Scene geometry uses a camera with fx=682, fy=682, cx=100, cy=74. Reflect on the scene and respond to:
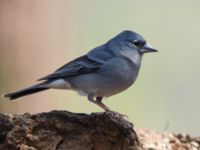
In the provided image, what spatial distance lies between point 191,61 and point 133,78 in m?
4.75

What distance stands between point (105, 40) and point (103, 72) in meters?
4.24

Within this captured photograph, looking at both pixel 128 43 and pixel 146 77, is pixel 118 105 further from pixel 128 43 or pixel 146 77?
pixel 128 43

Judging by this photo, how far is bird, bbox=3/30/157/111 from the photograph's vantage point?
5281 millimetres

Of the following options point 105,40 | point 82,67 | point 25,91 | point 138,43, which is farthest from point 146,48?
point 105,40

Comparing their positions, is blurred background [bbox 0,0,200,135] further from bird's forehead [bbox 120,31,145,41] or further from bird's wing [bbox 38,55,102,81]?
bird's forehead [bbox 120,31,145,41]

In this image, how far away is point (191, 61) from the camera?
9.94 m

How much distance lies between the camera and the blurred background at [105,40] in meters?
7.12

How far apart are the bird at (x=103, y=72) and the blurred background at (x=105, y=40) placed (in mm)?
1698

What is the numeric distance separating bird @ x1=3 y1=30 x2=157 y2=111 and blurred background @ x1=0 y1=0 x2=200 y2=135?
5.57ft

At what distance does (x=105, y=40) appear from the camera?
958cm

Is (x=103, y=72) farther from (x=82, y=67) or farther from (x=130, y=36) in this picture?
(x=130, y=36)

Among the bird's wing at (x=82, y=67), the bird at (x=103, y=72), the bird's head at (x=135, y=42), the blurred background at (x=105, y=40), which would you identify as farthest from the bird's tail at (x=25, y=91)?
the blurred background at (x=105, y=40)

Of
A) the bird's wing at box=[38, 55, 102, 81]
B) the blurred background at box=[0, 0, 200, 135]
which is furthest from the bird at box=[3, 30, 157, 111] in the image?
the blurred background at box=[0, 0, 200, 135]

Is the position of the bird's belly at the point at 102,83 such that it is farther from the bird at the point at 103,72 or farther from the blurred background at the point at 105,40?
the blurred background at the point at 105,40
